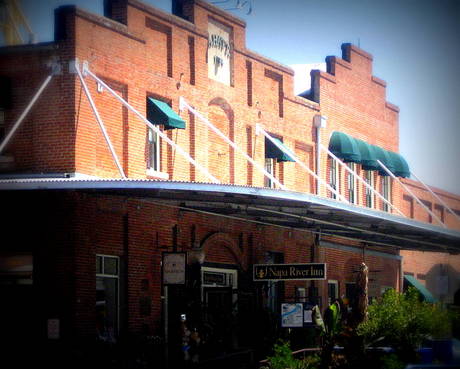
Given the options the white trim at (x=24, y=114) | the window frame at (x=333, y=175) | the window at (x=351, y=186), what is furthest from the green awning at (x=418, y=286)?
the white trim at (x=24, y=114)

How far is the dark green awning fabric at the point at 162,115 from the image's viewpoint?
93.5 feet

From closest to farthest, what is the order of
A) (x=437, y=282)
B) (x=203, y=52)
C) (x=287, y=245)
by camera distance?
(x=203, y=52)
(x=287, y=245)
(x=437, y=282)

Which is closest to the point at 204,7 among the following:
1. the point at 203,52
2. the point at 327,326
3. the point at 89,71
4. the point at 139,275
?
the point at 203,52

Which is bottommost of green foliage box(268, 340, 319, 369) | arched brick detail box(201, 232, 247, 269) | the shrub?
green foliage box(268, 340, 319, 369)

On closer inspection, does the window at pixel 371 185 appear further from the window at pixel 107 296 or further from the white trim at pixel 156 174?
the window at pixel 107 296

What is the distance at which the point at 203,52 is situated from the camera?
3128 centimetres

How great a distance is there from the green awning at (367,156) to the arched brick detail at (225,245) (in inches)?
375

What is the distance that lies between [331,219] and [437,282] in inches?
751

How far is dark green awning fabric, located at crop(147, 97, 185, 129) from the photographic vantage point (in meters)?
28.5

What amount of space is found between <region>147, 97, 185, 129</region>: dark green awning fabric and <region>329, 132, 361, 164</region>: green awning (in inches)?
417

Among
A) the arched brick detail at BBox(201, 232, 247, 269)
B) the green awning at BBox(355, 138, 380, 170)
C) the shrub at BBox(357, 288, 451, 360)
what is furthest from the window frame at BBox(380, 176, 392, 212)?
the shrub at BBox(357, 288, 451, 360)

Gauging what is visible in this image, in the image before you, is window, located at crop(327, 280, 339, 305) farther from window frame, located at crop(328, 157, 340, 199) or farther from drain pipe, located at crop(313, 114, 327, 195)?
drain pipe, located at crop(313, 114, 327, 195)

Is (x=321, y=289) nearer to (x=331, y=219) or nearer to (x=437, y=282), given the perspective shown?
(x=331, y=219)

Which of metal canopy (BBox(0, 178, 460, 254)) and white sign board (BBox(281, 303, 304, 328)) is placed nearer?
metal canopy (BBox(0, 178, 460, 254))
